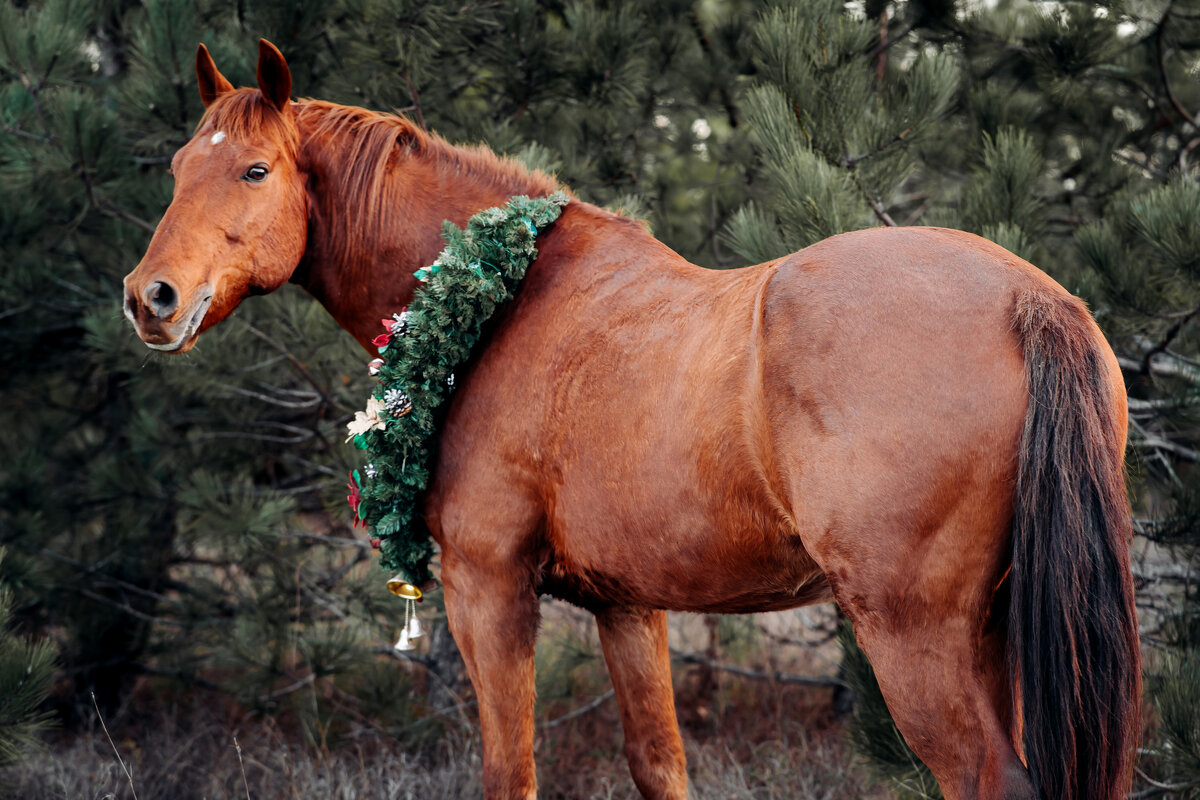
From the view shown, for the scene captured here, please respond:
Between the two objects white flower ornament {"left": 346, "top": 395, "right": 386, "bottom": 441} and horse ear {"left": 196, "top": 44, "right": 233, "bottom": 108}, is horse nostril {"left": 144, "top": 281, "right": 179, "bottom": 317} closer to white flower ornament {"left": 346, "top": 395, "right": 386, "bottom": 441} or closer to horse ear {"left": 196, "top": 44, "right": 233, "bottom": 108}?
white flower ornament {"left": 346, "top": 395, "right": 386, "bottom": 441}

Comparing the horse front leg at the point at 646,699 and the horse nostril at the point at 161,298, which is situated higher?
the horse nostril at the point at 161,298

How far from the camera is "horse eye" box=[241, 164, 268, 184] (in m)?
2.46

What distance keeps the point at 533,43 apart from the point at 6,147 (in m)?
2.11

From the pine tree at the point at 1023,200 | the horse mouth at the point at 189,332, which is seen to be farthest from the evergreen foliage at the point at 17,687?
the pine tree at the point at 1023,200

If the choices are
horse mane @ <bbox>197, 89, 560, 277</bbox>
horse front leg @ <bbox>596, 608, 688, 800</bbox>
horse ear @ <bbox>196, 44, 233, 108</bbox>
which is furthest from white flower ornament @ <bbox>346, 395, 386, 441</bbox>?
horse ear @ <bbox>196, 44, 233, 108</bbox>

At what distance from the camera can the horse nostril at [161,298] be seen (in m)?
2.24

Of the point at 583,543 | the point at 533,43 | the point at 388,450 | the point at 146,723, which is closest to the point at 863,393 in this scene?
the point at 583,543

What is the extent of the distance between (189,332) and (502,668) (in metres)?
1.16

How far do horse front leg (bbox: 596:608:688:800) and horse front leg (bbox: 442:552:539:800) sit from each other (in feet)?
1.00

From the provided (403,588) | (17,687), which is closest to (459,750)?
(17,687)

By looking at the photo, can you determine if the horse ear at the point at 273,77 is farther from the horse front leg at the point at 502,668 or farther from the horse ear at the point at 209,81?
the horse front leg at the point at 502,668

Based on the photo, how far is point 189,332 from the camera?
7.57ft

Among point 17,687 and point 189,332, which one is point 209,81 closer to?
point 189,332

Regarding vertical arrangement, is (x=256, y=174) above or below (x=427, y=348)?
above
